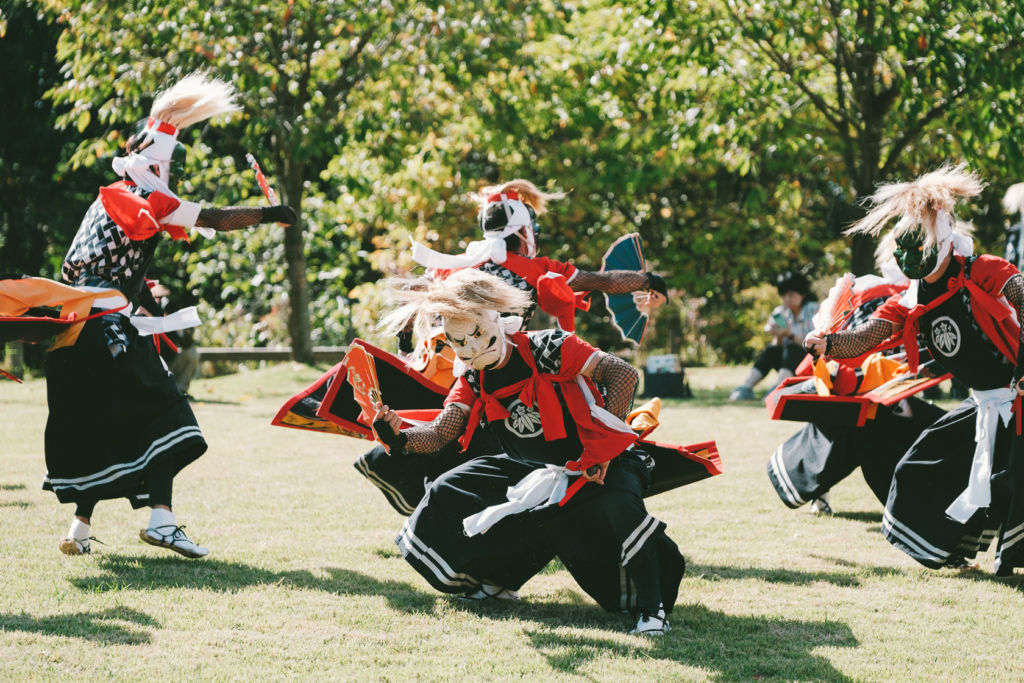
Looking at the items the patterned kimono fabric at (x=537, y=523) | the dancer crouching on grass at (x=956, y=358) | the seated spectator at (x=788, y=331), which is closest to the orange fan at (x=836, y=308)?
the dancer crouching on grass at (x=956, y=358)

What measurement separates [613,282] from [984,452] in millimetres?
1875

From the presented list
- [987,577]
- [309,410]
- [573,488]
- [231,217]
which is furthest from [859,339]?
[231,217]

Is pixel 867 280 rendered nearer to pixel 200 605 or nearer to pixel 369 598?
pixel 369 598

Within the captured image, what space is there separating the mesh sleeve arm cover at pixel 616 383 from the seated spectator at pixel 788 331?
21.3 feet

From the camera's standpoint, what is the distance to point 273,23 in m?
12.9

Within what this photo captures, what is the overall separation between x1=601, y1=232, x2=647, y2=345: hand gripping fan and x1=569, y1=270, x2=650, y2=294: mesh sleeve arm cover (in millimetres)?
458

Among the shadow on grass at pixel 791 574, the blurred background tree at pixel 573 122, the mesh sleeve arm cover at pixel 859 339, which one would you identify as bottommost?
the shadow on grass at pixel 791 574

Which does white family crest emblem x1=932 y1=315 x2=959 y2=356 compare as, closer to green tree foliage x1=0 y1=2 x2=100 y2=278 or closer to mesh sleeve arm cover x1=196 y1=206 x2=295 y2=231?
mesh sleeve arm cover x1=196 y1=206 x2=295 y2=231

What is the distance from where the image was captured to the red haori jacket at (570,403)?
3.69m

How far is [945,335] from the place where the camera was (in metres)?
4.48

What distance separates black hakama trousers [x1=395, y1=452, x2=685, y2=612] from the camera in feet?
12.2

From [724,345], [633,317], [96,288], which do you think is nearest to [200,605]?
[96,288]

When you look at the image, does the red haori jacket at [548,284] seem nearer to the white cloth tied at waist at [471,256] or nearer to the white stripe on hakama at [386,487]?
the white cloth tied at waist at [471,256]

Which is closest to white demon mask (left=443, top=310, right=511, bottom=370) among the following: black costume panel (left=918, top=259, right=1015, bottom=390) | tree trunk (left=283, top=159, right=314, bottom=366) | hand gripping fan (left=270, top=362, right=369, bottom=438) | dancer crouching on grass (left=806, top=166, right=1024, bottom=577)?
hand gripping fan (left=270, top=362, right=369, bottom=438)
